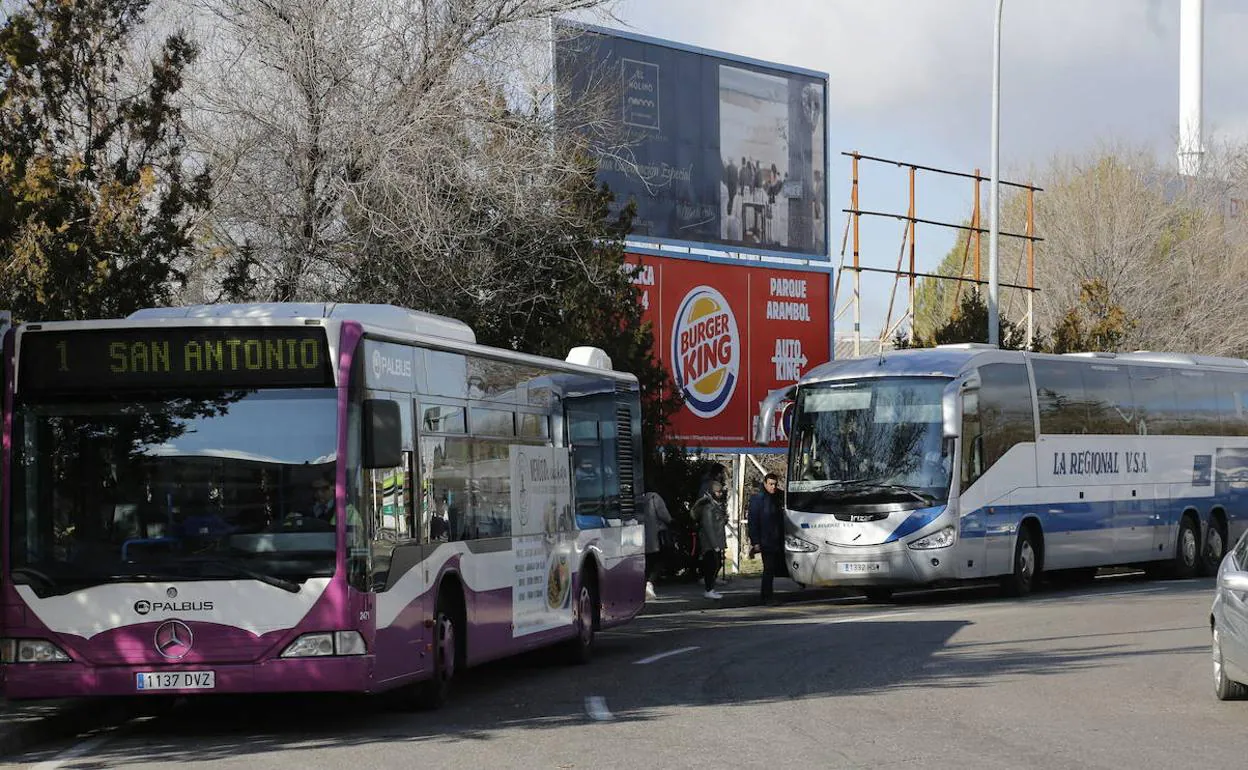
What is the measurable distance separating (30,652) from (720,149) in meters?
24.6

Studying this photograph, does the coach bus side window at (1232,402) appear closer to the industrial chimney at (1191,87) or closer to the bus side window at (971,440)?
the bus side window at (971,440)

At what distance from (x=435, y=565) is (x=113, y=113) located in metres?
7.96

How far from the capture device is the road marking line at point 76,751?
1128cm

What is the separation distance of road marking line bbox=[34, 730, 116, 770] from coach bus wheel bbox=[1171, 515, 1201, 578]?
23880 mm

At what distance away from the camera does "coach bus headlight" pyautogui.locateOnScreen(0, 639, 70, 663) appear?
484 inches

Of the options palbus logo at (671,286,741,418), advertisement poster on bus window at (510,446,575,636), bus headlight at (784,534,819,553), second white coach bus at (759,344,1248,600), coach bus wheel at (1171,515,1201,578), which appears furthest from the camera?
palbus logo at (671,286,741,418)

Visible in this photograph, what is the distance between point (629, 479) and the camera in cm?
2064

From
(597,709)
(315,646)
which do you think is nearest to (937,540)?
(597,709)

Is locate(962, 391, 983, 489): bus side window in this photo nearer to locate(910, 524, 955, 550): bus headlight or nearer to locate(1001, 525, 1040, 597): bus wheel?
locate(910, 524, 955, 550): bus headlight

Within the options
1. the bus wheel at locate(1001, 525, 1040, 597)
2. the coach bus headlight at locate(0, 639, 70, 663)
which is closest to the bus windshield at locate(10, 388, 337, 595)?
the coach bus headlight at locate(0, 639, 70, 663)

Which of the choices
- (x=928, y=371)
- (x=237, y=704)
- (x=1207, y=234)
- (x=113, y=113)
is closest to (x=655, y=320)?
(x=928, y=371)

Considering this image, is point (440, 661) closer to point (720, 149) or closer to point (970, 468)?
point (970, 468)

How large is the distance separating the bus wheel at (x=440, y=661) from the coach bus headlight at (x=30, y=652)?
111 inches

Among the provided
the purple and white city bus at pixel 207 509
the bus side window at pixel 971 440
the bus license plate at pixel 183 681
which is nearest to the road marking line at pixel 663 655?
the purple and white city bus at pixel 207 509
